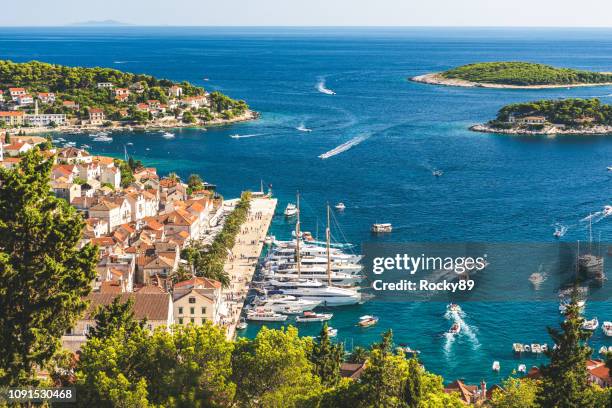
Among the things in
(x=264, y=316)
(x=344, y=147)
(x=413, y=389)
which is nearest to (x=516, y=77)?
(x=344, y=147)

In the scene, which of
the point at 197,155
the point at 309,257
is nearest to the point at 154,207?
the point at 309,257

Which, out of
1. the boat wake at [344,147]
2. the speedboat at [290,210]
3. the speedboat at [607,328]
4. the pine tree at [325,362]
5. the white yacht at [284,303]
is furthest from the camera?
the boat wake at [344,147]

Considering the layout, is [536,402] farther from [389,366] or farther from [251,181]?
[251,181]

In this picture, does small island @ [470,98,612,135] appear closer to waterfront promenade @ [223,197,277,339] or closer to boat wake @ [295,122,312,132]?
boat wake @ [295,122,312,132]

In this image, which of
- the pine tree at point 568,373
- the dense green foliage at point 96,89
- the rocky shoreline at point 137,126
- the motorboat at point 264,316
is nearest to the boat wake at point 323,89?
the dense green foliage at point 96,89

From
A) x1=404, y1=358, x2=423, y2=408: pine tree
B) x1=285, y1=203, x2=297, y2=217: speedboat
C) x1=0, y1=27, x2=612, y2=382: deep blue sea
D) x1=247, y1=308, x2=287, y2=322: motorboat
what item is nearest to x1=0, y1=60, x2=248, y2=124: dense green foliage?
x1=0, y1=27, x2=612, y2=382: deep blue sea

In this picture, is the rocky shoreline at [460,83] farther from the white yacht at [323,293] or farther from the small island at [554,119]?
the white yacht at [323,293]
